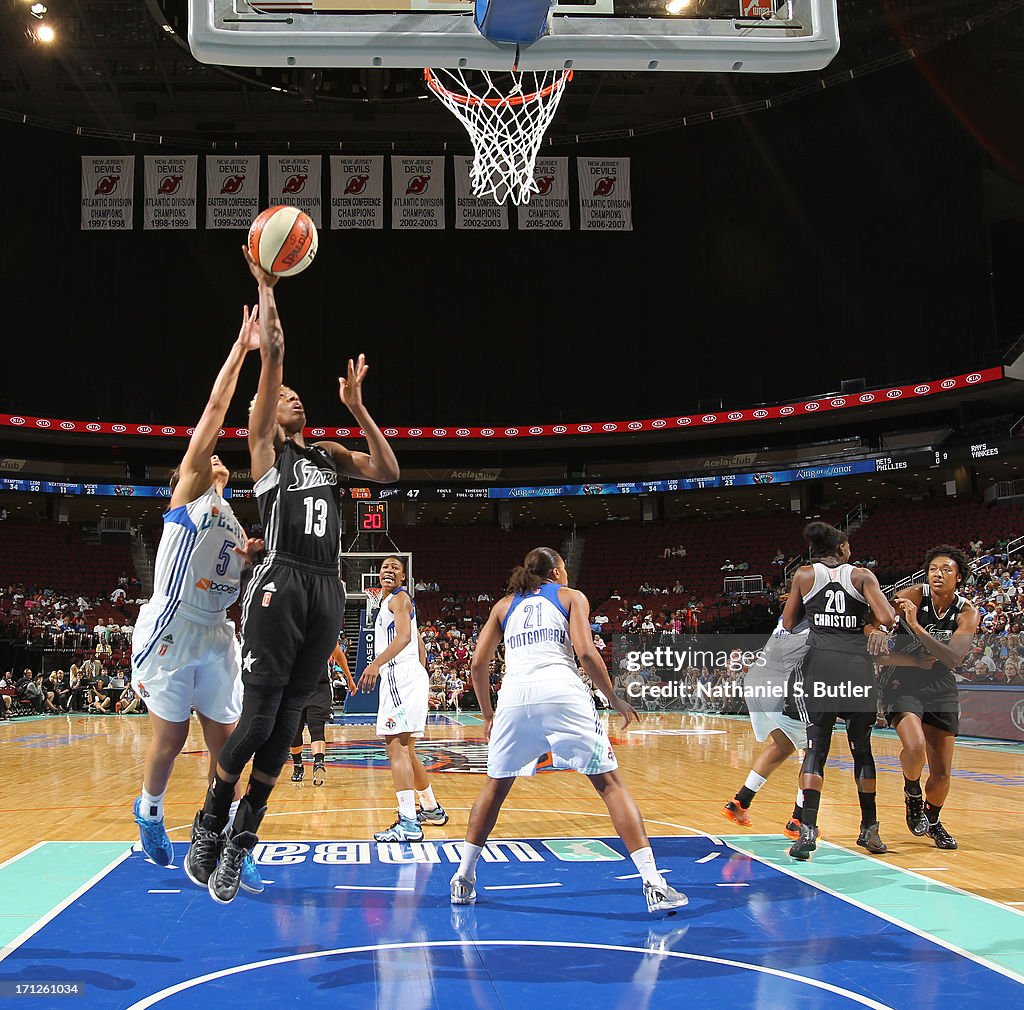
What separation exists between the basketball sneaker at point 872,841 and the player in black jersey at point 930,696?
46 cm

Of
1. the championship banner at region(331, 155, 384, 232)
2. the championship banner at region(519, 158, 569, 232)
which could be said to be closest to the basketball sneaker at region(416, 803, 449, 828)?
the championship banner at region(519, 158, 569, 232)

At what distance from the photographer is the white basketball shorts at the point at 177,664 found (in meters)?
4.98

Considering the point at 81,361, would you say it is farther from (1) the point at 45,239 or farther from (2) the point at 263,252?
(2) the point at 263,252

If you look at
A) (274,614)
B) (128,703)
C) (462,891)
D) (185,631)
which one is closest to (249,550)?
(185,631)

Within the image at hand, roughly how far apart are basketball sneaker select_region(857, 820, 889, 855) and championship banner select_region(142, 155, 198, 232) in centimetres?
2904

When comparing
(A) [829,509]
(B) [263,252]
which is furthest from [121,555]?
(B) [263,252]

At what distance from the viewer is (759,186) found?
35.1m

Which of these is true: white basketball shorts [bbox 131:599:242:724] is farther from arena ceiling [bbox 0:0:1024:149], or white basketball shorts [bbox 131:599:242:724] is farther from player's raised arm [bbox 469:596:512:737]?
arena ceiling [bbox 0:0:1024:149]

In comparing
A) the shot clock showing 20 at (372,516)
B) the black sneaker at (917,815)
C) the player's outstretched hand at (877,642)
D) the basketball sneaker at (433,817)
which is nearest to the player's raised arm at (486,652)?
the player's outstretched hand at (877,642)

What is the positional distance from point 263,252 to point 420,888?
12.2 feet

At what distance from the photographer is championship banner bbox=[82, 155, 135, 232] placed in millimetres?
30688

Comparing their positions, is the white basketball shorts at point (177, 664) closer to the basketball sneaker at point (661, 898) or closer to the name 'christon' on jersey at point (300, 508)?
the name 'christon' on jersey at point (300, 508)

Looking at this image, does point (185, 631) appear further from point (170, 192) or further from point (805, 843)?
point (170, 192)

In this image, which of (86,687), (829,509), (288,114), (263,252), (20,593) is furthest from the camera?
(829,509)
